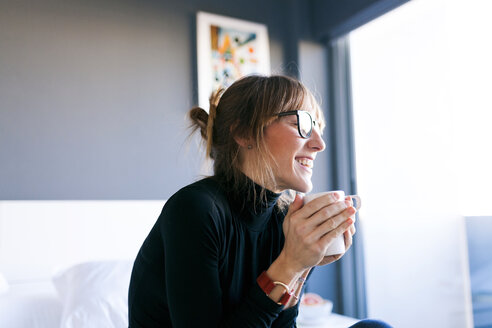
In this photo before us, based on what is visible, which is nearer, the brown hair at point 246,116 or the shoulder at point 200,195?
the shoulder at point 200,195

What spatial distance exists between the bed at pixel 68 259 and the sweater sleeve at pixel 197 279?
78 cm

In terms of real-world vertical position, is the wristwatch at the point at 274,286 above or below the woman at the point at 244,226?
below

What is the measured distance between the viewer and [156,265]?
3.55 feet

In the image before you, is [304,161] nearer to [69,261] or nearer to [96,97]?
[69,261]

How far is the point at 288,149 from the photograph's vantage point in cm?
121

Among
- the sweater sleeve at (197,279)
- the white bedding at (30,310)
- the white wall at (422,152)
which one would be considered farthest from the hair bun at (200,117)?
the white wall at (422,152)

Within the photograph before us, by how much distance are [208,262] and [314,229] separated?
24 centimetres

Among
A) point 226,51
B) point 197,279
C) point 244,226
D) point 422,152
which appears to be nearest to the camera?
point 197,279

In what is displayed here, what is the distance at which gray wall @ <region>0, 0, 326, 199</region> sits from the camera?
2.28m

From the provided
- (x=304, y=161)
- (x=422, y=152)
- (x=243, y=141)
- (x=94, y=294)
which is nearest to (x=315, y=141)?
(x=304, y=161)

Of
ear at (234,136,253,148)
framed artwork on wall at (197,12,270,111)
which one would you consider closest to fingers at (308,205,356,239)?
ear at (234,136,253,148)

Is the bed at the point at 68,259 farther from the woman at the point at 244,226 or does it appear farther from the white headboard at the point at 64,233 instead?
the woman at the point at 244,226

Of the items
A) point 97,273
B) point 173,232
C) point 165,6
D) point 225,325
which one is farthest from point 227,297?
point 165,6

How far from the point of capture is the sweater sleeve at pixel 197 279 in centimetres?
94
